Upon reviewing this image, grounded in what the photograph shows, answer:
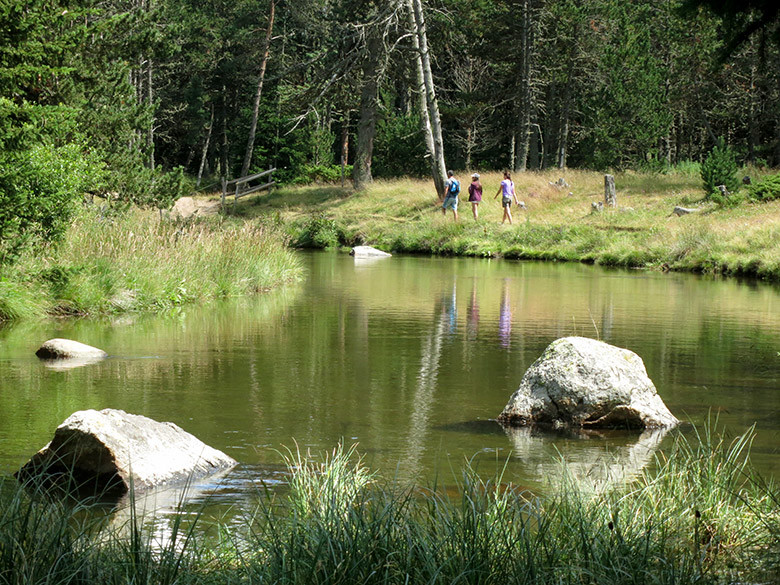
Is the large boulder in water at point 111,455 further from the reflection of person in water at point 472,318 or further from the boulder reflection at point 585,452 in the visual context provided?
the reflection of person in water at point 472,318

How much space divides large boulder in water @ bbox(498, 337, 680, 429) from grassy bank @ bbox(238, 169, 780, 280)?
719 inches

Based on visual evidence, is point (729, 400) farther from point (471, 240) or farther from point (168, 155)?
point (168, 155)

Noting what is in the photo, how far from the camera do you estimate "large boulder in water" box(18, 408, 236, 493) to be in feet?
19.4

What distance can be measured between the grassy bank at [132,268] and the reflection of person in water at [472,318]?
4.55 m

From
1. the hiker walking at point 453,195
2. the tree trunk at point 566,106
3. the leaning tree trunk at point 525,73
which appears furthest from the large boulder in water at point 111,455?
the tree trunk at point 566,106

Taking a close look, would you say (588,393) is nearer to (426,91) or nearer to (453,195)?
(453,195)

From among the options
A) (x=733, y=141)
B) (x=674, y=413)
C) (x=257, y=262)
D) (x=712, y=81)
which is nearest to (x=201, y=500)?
(x=674, y=413)

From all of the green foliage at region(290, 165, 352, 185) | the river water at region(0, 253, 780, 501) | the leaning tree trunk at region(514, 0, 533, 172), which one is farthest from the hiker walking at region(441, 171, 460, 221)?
the green foliage at region(290, 165, 352, 185)

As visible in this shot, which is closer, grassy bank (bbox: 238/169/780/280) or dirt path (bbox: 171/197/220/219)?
grassy bank (bbox: 238/169/780/280)

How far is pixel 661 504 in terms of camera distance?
4.89 metres

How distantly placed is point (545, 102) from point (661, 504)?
172ft

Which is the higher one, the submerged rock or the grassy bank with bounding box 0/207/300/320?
the grassy bank with bounding box 0/207/300/320

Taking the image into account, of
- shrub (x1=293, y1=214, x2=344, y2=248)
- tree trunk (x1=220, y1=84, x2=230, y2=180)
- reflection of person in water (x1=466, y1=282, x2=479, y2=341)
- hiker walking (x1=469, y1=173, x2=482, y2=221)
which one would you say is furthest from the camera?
tree trunk (x1=220, y1=84, x2=230, y2=180)

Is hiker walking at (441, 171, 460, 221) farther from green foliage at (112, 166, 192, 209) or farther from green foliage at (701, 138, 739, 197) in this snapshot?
green foliage at (112, 166, 192, 209)
